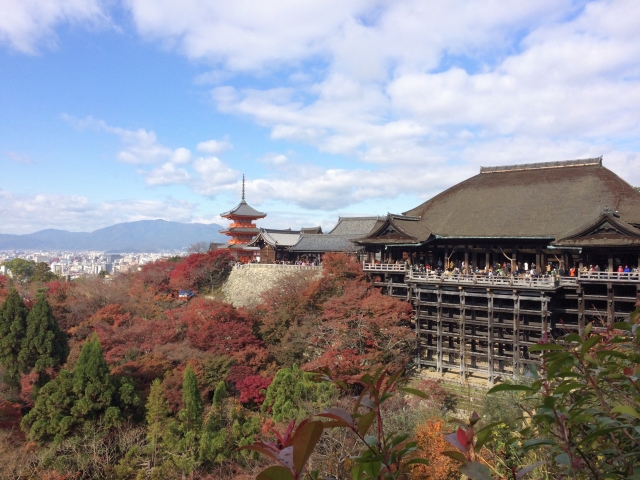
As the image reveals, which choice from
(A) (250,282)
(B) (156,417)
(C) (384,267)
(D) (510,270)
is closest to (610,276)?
(D) (510,270)

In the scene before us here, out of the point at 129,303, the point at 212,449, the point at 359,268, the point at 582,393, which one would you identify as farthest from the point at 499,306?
the point at 129,303

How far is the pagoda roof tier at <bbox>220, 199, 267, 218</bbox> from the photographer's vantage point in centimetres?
4066

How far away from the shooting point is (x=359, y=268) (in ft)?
75.3

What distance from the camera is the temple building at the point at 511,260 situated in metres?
17.6

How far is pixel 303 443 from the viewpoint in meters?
1.28

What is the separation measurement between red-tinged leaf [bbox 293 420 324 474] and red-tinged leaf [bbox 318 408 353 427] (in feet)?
0.60

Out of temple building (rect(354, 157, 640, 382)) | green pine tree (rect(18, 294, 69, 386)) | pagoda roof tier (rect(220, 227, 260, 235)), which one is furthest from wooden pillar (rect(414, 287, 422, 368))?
pagoda roof tier (rect(220, 227, 260, 235))

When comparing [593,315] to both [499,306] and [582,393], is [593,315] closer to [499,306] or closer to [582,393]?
[499,306]

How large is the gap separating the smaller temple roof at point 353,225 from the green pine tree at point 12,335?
1985cm

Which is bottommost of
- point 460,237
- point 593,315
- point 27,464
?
point 27,464

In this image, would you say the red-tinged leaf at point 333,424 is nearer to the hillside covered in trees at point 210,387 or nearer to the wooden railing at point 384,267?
the hillside covered in trees at point 210,387

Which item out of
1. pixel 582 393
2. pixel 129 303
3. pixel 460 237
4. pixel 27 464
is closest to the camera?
pixel 582 393

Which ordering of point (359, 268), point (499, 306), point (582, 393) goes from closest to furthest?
point (582, 393)
point (499, 306)
point (359, 268)

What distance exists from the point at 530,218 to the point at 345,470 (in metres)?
15.2
